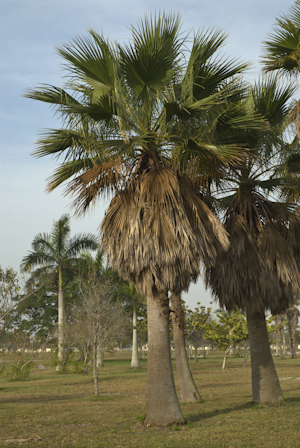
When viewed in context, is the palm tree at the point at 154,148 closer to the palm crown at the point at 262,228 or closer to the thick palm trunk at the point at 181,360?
the palm crown at the point at 262,228

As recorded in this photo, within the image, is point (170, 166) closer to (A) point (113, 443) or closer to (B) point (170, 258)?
(B) point (170, 258)

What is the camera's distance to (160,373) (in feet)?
31.8

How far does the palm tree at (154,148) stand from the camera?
913 cm

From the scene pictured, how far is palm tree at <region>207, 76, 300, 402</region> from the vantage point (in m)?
11.9

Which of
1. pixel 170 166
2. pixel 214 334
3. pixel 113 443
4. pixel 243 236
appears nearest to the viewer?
pixel 113 443

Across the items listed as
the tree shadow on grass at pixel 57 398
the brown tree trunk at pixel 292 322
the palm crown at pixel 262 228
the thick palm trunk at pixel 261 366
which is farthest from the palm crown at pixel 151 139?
the brown tree trunk at pixel 292 322

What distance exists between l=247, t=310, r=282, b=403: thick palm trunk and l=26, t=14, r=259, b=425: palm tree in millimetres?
4076

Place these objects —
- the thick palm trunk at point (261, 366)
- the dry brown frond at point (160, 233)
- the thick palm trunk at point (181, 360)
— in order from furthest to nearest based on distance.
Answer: the thick palm trunk at point (181, 360) < the thick palm trunk at point (261, 366) < the dry brown frond at point (160, 233)

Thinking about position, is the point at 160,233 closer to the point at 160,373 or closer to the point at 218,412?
the point at 160,373

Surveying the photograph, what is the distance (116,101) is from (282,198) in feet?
22.6

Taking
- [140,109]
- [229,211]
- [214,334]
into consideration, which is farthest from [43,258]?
[140,109]

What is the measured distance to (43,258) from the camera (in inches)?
1485

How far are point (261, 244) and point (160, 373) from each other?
4833mm

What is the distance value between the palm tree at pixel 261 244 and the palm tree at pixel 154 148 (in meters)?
2.15
